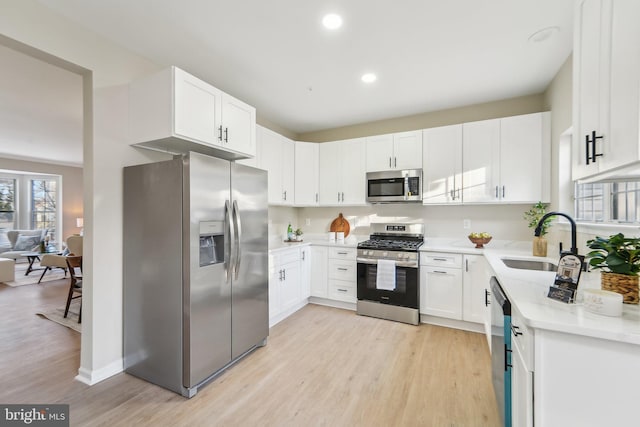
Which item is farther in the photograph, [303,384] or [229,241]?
[229,241]

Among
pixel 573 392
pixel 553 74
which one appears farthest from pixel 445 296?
pixel 553 74

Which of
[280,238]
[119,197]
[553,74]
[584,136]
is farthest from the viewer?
[280,238]

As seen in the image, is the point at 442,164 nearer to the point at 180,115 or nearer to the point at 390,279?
the point at 390,279

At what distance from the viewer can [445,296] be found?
3246 millimetres

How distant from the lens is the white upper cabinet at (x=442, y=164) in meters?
3.46

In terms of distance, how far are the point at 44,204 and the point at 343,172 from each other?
8.43m

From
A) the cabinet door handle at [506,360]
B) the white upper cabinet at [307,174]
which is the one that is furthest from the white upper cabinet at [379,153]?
the cabinet door handle at [506,360]

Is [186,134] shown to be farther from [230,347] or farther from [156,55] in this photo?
[230,347]

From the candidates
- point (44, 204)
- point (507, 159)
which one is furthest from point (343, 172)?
point (44, 204)

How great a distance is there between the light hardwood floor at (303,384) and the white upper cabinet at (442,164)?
1.59 meters

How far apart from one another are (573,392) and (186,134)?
2.65 metres

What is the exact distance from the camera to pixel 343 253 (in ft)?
12.6

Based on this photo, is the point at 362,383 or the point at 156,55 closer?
the point at 362,383

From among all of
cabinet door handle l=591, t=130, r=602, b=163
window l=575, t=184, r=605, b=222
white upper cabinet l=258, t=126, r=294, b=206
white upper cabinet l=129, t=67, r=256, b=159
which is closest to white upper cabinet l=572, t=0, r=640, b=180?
cabinet door handle l=591, t=130, r=602, b=163
